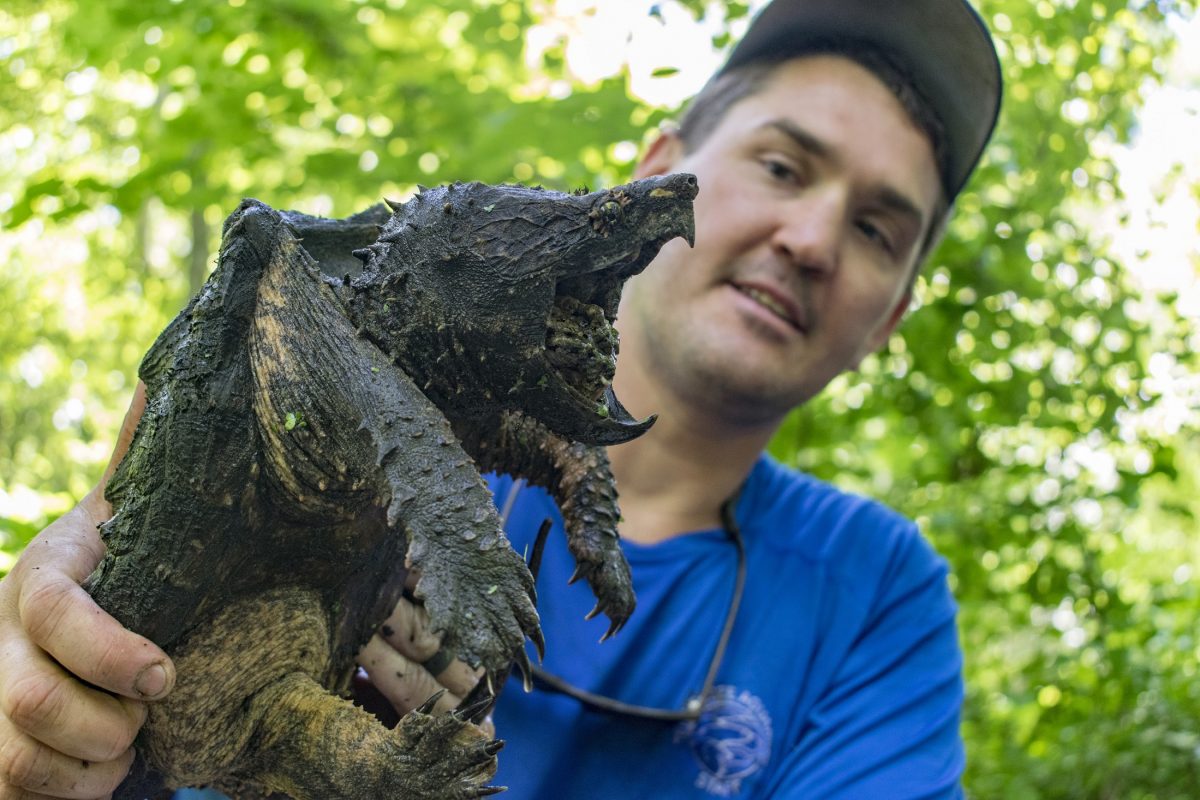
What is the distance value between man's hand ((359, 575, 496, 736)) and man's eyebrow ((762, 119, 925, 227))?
1.31 metres

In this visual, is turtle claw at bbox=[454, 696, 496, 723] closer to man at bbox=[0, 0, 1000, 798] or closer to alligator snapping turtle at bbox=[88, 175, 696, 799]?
alligator snapping turtle at bbox=[88, 175, 696, 799]

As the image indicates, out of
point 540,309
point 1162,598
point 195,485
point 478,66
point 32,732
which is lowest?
point 32,732

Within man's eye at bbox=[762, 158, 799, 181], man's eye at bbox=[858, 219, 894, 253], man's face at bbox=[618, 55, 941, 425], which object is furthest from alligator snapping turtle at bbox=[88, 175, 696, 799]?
man's eye at bbox=[858, 219, 894, 253]

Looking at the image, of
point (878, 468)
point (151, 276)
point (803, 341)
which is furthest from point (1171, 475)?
point (151, 276)

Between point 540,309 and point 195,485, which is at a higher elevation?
point 540,309

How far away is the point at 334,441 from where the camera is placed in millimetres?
1035

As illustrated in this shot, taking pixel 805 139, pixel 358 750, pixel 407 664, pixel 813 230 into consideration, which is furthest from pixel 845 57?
pixel 358 750

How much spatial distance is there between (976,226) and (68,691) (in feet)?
12.2

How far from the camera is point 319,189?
3.44 metres

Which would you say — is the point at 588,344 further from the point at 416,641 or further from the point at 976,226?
the point at 976,226

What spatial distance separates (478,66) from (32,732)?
329 cm

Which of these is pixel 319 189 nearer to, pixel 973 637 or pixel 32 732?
pixel 32 732

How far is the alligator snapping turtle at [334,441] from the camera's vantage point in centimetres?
96

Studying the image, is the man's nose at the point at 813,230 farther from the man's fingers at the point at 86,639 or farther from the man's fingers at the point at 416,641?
the man's fingers at the point at 86,639
